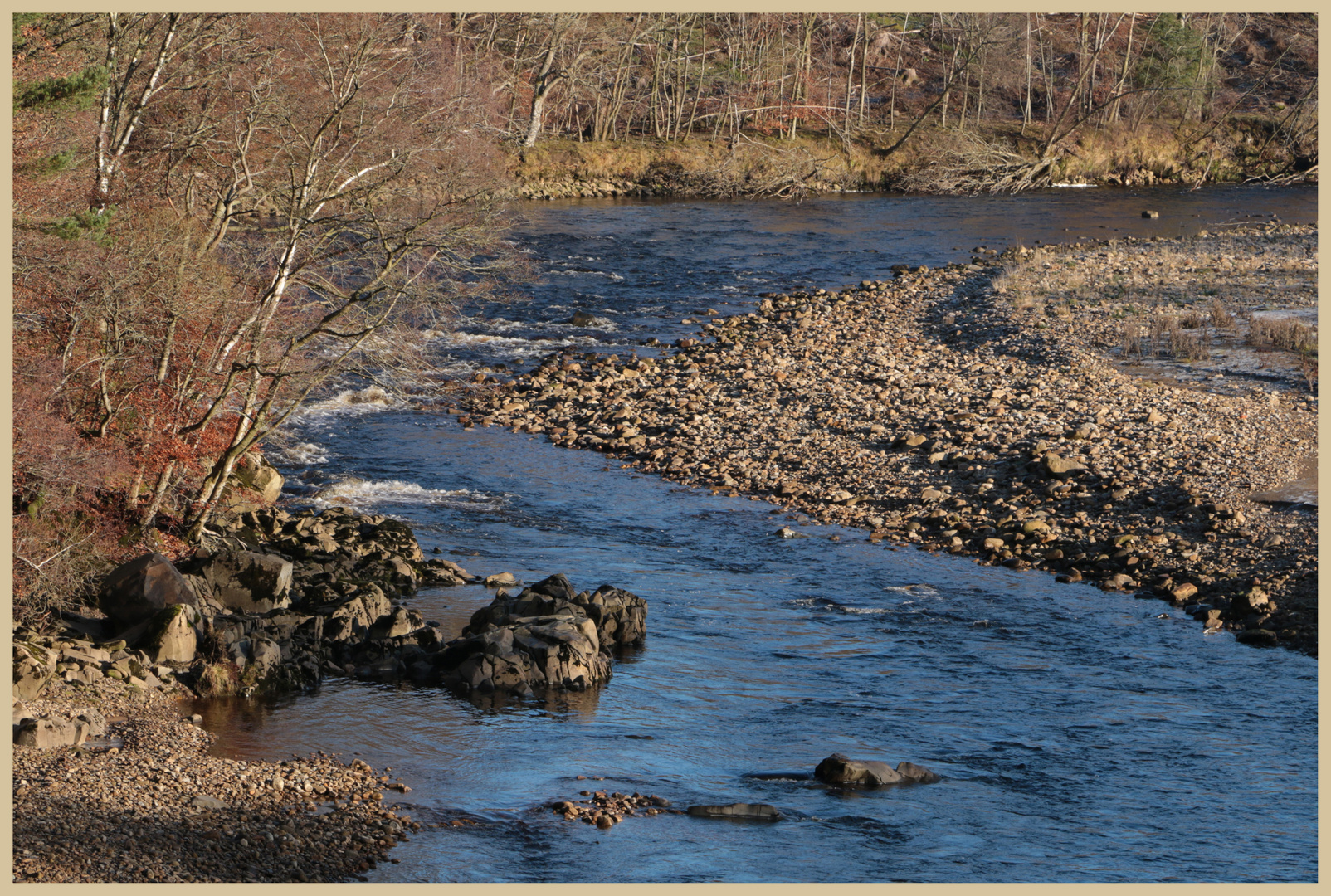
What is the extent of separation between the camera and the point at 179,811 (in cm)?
1198

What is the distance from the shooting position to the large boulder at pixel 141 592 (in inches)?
659

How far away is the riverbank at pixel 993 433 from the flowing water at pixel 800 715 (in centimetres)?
103

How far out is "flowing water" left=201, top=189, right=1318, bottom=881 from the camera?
479 inches

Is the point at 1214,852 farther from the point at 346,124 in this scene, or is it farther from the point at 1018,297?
the point at 1018,297

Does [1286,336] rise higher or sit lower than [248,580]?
higher

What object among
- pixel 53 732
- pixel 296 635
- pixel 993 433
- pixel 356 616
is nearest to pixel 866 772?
pixel 356 616

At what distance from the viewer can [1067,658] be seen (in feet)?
55.8

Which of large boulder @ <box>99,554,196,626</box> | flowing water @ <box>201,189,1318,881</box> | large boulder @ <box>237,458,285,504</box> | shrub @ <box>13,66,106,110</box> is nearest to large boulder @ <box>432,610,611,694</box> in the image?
flowing water @ <box>201,189,1318,881</box>

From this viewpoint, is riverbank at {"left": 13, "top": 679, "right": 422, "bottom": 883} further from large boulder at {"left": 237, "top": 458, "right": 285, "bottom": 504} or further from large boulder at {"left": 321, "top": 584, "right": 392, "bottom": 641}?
large boulder at {"left": 237, "top": 458, "right": 285, "bottom": 504}

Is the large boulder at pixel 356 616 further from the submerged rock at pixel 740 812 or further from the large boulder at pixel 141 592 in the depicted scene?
the submerged rock at pixel 740 812

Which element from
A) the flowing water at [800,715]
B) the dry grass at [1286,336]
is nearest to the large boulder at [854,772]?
the flowing water at [800,715]

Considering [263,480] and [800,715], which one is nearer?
[800,715]

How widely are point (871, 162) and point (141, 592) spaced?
5623 cm

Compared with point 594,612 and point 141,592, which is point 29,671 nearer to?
point 141,592
